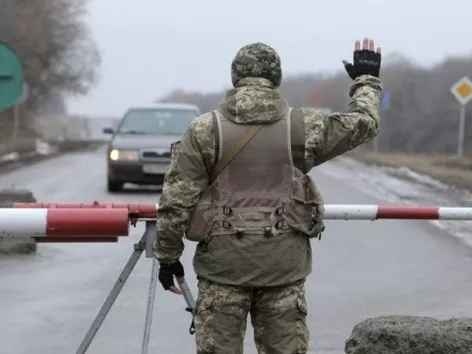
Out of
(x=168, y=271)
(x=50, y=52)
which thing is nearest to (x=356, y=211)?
(x=168, y=271)

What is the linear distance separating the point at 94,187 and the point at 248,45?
15083mm

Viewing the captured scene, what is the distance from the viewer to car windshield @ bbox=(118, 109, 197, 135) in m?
17.6

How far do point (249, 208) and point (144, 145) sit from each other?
13.2 metres

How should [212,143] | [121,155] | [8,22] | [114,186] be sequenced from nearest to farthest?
[212,143], [121,155], [114,186], [8,22]

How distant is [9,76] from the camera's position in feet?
31.7

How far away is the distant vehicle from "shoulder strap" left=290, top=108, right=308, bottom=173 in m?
12.7

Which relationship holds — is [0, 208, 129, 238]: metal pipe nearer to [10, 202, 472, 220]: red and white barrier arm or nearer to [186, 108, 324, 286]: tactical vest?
[10, 202, 472, 220]: red and white barrier arm

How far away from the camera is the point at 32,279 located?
8.24 meters

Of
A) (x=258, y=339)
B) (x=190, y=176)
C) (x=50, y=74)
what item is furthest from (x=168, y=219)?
(x=50, y=74)

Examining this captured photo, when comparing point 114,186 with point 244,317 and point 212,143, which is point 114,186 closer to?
point 244,317

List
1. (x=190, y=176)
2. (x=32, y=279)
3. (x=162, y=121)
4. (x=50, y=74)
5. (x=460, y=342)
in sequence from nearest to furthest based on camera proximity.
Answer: (x=190, y=176) → (x=460, y=342) → (x=32, y=279) → (x=162, y=121) → (x=50, y=74)

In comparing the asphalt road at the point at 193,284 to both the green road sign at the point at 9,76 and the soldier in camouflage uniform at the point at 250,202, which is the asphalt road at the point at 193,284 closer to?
the green road sign at the point at 9,76

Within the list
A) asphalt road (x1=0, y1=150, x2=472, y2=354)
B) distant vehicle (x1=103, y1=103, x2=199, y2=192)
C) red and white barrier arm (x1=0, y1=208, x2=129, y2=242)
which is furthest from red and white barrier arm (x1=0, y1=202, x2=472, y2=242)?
distant vehicle (x1=103, y1=103, x2=199, y2=192)

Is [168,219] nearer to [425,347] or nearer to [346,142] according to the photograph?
[346,142]
